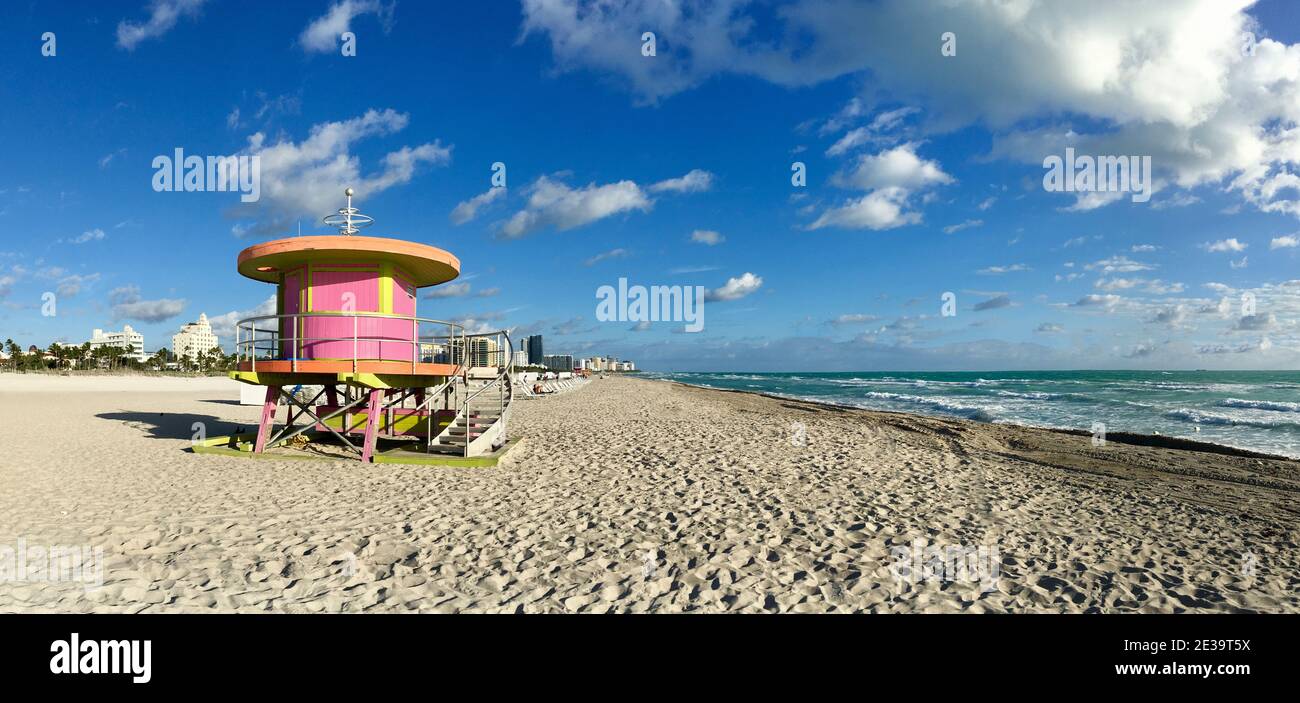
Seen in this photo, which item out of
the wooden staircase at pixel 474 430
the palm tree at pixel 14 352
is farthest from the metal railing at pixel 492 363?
the palm tree at pixel 14 352

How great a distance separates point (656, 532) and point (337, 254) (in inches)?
325

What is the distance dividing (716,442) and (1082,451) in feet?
30.9

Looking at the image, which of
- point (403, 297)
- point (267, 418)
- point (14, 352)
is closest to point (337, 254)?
point (403, 297)

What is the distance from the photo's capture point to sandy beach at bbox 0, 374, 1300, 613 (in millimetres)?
4777

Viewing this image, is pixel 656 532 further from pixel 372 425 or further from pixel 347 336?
pixel 347 336

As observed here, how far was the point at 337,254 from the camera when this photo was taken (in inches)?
422

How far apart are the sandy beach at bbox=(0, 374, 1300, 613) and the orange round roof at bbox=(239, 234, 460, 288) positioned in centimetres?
388

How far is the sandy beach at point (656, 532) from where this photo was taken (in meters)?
4.78

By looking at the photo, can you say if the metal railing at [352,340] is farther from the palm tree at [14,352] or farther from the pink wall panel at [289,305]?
the palm tree at [14,352]

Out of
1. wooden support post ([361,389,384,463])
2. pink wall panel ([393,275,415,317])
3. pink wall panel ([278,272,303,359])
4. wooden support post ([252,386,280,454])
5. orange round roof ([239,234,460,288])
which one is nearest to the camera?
orange round roof ([239,234,460,288])

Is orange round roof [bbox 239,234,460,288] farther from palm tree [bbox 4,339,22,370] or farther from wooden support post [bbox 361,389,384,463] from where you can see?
palm tree [bbox 4,339,22,370]

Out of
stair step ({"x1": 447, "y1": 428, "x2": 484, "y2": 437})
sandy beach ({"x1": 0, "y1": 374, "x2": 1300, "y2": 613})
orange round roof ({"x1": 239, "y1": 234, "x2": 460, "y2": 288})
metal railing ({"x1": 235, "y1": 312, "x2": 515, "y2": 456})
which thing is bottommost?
sandy beach ({"x1": 0, "y1": 374, "x2": 1300, "y2": 613})

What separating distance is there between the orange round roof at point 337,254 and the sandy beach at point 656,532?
12.7 ft

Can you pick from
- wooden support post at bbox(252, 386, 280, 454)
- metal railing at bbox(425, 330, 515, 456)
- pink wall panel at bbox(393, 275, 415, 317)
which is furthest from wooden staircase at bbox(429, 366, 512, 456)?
wooden support post at bbox(252, 386, 280, 454)
